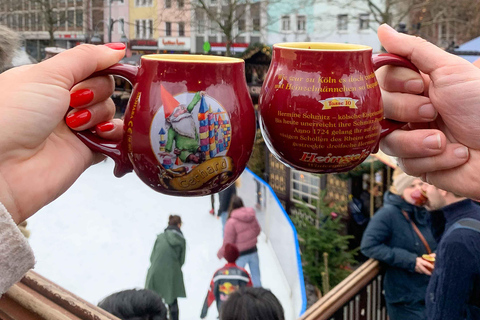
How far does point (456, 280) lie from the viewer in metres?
1.91

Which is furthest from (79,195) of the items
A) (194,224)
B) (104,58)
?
(104,58)

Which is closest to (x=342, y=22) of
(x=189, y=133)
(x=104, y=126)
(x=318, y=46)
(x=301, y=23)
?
(x=301, y=23)

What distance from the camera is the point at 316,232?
14.4ft

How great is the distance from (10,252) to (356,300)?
1.80m

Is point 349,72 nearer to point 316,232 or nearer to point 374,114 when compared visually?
point 374,114

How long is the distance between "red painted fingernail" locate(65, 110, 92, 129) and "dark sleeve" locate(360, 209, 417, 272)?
6.51 feet

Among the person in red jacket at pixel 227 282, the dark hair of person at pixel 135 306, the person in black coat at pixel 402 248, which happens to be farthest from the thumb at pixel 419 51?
the person in red jacket at pixel 227 282

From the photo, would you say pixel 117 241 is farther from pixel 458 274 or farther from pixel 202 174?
pixel 202 174

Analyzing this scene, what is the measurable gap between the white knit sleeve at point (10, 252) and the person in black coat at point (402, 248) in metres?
2.11

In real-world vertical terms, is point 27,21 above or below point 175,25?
below

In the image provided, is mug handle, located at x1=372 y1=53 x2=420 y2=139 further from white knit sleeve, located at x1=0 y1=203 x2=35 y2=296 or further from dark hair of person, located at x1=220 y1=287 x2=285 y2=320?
dark hair of person, located at x1=220 y1=287 x2=285 y2=320

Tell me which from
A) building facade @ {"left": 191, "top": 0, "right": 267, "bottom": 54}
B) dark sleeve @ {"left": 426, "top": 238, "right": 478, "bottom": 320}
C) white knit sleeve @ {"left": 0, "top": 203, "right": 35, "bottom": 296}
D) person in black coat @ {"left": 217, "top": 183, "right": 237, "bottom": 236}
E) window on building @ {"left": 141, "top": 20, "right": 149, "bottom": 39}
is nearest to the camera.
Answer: white knit sleeve @ {"left": 0, "top": 203, "right": 35, "bottom": 296}

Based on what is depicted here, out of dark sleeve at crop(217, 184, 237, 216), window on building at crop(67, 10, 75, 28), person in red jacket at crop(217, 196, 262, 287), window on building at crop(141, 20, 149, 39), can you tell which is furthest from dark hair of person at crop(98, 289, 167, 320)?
window on building at crop(141, 20, 149, 39)

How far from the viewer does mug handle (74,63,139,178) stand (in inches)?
38.7
